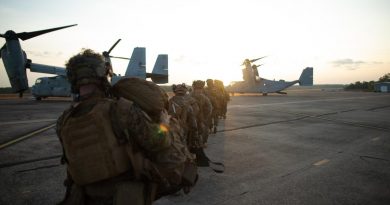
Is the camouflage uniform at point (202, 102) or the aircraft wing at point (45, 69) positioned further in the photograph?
the aircraft wing at point (45, 69)

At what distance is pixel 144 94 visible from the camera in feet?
8.20

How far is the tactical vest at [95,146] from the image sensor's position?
2.29 meters

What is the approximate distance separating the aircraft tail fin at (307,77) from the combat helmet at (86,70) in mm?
59669

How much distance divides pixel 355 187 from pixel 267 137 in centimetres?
559

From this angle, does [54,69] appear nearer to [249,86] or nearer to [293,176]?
[293,176]

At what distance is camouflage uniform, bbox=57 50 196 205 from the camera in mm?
→ 2305

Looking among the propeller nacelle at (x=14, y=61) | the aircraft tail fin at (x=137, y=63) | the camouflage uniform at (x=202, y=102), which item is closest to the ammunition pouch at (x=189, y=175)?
the camouflage uniform at (x=202, y=102)

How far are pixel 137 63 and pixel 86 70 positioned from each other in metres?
32.7

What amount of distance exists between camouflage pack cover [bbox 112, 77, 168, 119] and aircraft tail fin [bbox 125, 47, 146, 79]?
31882mm

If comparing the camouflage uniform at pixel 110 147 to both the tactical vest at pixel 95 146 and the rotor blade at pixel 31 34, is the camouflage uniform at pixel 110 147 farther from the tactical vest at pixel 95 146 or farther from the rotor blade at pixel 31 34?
the rotor blade at pixel 31 34

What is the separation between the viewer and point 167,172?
2.46 meters

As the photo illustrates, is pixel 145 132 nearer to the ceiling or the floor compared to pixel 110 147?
nearer to the ceiling

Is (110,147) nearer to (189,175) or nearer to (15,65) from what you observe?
(189,175)

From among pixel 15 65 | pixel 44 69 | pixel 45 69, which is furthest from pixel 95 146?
pixel 45 69
